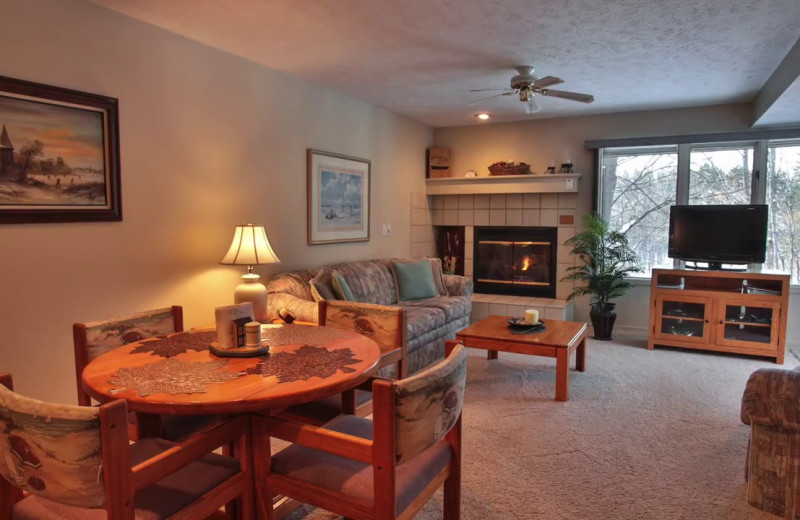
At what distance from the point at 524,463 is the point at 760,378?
3.68 feet

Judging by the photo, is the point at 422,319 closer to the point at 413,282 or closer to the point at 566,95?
the point at 413,282

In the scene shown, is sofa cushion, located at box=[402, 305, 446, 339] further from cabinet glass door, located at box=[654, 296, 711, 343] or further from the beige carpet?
cabinet glass door, located at box=[654, 296, 711, 343]

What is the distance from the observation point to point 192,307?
3340 mm

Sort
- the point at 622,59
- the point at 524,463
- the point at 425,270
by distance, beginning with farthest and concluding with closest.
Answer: the point at 425,270
the point at 622,59
the point at 524,463

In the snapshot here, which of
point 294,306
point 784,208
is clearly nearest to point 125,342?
point 294,306

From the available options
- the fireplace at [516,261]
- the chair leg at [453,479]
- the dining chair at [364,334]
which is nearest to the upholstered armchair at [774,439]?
the chair leg at [453,479]

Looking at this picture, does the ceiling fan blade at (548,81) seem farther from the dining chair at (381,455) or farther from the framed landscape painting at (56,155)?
the framed landscape painting at (56,155)

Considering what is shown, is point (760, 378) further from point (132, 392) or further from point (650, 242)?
point (650, 242)

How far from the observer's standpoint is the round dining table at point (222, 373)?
4.76 ft

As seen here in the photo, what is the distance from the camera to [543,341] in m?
3.49

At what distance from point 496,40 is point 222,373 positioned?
8.50 ft

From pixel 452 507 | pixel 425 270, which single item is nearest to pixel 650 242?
pixel 425 270

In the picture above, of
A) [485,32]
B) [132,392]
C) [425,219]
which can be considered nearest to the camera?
[132,392]

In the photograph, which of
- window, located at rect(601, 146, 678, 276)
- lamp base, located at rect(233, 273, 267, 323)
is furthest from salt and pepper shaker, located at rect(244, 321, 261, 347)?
window, located at rect(601, 146, 678, 276)
